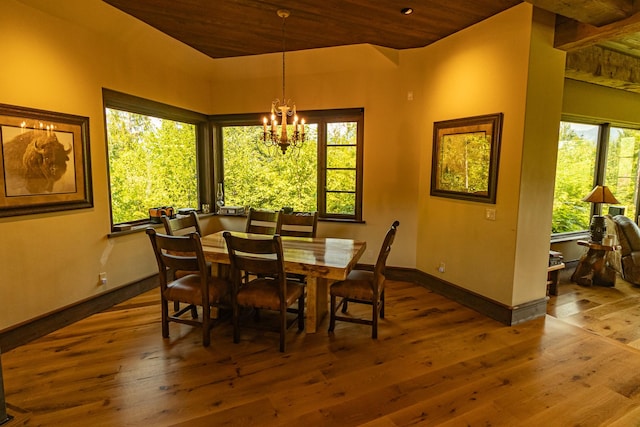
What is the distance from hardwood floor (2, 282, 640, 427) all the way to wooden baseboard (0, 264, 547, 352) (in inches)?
4.0

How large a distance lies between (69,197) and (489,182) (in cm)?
409

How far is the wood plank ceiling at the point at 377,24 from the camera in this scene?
289 centimetres

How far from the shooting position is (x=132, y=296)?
4.01m

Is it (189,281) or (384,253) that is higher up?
(384,253)

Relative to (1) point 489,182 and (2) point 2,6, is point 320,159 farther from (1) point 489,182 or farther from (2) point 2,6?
(2) point 2,6

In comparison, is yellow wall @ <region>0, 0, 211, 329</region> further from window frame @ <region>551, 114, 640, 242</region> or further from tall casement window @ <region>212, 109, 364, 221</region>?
window frame @ <region>551, 114, 640, 242</region>

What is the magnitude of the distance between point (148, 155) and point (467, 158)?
381 centimetres

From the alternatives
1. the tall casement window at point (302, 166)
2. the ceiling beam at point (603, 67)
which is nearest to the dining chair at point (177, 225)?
the tall casement window at point (302, 166)

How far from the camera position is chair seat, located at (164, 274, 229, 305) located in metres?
2.91

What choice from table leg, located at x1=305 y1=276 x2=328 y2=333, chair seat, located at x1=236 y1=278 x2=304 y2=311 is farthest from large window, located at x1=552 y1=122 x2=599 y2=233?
chair seat, located at x1=236 y1=278 x2=304 y2=311

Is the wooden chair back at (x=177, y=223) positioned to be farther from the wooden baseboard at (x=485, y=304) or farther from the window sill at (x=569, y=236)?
the window sill at (x=569, y=236)

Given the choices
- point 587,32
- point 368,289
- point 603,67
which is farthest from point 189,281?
point 603,67

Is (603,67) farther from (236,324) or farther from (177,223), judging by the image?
(177,223)

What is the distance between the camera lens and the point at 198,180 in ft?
17.4
